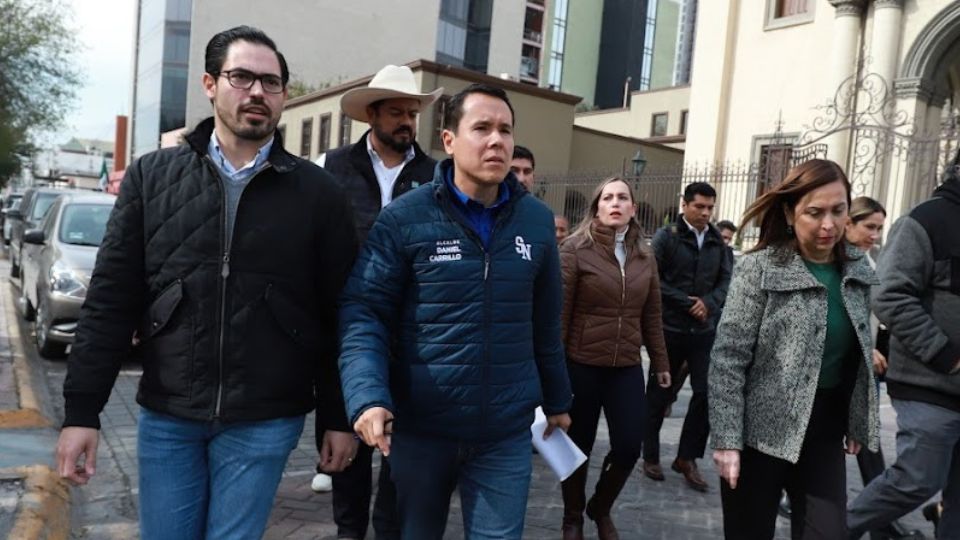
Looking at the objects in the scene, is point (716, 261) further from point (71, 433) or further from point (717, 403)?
point (71, 433)

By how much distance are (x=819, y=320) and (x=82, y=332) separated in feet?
8.23

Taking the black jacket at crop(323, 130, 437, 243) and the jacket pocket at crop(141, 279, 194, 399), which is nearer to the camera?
the jacket pocket at crop(141, 279, 194, 399)

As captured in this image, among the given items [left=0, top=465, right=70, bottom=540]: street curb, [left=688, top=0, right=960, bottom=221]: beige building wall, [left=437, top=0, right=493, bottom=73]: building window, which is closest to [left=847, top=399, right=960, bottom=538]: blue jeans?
[left=0, top=465, right=70, bottom=540]: street curb

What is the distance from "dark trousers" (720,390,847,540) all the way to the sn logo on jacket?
1.24m

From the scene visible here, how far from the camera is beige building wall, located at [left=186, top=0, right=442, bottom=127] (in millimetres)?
43594

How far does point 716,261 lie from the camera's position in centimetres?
581

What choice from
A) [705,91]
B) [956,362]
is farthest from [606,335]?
[705,91]

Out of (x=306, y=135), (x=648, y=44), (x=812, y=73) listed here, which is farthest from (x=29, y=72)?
(x=648, y=44)

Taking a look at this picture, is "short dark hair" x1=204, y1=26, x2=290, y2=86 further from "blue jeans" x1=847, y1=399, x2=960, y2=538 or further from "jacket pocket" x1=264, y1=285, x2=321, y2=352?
"blue jeans" x1=847, y1=399, x2=960, y2=538

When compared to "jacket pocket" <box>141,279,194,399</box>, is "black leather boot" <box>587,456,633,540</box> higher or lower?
lower

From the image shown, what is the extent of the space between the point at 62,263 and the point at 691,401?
6.55 metres

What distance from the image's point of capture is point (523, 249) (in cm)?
262

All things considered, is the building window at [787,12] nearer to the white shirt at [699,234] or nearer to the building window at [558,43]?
the white shirt at [699,234]

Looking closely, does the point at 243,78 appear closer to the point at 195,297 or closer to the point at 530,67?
the point at 195,297
